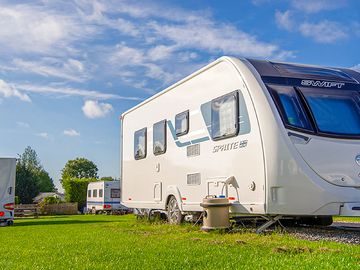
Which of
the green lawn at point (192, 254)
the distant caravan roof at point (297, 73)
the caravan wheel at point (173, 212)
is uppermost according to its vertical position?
the distant caravan roof at point (297, 73)

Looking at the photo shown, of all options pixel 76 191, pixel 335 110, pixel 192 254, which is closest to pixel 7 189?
pixel 335 110

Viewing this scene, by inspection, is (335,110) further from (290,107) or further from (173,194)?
(173,194)

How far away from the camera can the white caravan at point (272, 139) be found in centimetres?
797

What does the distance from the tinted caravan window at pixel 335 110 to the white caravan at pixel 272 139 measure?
18 mm

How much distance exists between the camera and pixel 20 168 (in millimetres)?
57875

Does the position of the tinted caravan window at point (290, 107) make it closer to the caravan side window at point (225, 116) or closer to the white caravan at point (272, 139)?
the white caravan at point (272, 139)

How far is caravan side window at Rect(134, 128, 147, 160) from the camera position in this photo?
45.1ft

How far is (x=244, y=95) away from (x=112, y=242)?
3523mm

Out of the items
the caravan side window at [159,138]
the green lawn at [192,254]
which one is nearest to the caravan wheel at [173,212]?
the caravan side window at [159,138]

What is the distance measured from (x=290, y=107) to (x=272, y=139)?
2.34ft

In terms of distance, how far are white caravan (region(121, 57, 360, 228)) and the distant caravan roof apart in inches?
→ 0.8

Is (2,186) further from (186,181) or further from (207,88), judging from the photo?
(207,88)

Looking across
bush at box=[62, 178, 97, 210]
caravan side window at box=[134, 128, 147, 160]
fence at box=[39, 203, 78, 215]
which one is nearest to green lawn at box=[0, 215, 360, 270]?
caravan side window at box=[134, 128, 147, 160]

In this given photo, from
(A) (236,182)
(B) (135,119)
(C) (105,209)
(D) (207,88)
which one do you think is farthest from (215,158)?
(C) (105,209)
